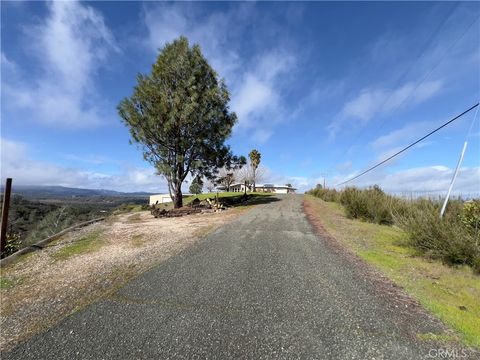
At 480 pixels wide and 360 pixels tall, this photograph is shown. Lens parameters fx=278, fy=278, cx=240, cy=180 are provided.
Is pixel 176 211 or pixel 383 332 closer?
pixel 383 332

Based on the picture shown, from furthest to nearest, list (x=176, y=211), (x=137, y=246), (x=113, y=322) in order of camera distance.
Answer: (x=176, y=211) → (x=137, y=246) → (x=113, y=322)

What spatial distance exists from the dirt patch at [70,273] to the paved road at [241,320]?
45 cm

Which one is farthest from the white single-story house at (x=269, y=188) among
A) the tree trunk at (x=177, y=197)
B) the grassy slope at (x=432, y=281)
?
the grassy slope at (x=432, y=281)

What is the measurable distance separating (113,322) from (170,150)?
17151 millimetres

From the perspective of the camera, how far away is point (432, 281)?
5.43 metres

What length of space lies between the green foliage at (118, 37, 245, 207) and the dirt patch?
10.2m

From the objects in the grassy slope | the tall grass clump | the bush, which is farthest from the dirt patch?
the tall grass clump

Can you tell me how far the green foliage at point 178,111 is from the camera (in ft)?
62.1

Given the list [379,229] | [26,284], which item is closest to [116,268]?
[26,284]

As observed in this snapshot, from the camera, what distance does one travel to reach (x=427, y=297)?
15.1 feet

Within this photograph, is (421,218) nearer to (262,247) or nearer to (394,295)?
(394,295)

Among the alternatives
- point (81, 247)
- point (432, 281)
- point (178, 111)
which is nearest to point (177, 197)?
point (178, 111)

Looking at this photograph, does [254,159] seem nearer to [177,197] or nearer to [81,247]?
[177,197]

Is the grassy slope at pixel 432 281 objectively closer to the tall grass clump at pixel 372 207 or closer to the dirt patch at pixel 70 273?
the tall grass clump at pixel 372 207
